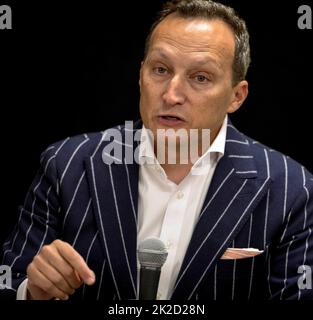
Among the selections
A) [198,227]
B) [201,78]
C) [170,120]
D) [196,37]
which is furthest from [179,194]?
[196,37]

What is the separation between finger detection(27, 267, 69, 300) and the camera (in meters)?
1.69

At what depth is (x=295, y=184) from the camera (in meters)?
2.12

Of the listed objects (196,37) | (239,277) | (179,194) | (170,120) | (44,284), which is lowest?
(239,277)

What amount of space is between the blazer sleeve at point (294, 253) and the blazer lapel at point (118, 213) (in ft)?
1.49

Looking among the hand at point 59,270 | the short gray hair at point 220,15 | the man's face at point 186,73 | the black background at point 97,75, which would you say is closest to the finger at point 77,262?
the hand at point 59,270

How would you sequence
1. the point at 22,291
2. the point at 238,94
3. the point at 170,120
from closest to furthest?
1. the point at 22,291
2. the point at 170,120
3. the point at 238,94

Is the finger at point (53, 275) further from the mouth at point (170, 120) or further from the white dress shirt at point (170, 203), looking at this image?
the mouth at point (170, 120)

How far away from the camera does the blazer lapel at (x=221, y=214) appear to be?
6.56 feet

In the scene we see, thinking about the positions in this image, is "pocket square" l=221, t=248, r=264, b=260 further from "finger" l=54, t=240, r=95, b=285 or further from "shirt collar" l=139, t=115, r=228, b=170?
"finger" l=54, t=240, r=95, b=285

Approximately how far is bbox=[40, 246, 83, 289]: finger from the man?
13.1 inches

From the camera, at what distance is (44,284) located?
169 cm

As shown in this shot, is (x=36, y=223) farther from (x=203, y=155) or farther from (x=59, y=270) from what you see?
(x=203, y=155)

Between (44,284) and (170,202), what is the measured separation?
55 centimetres
